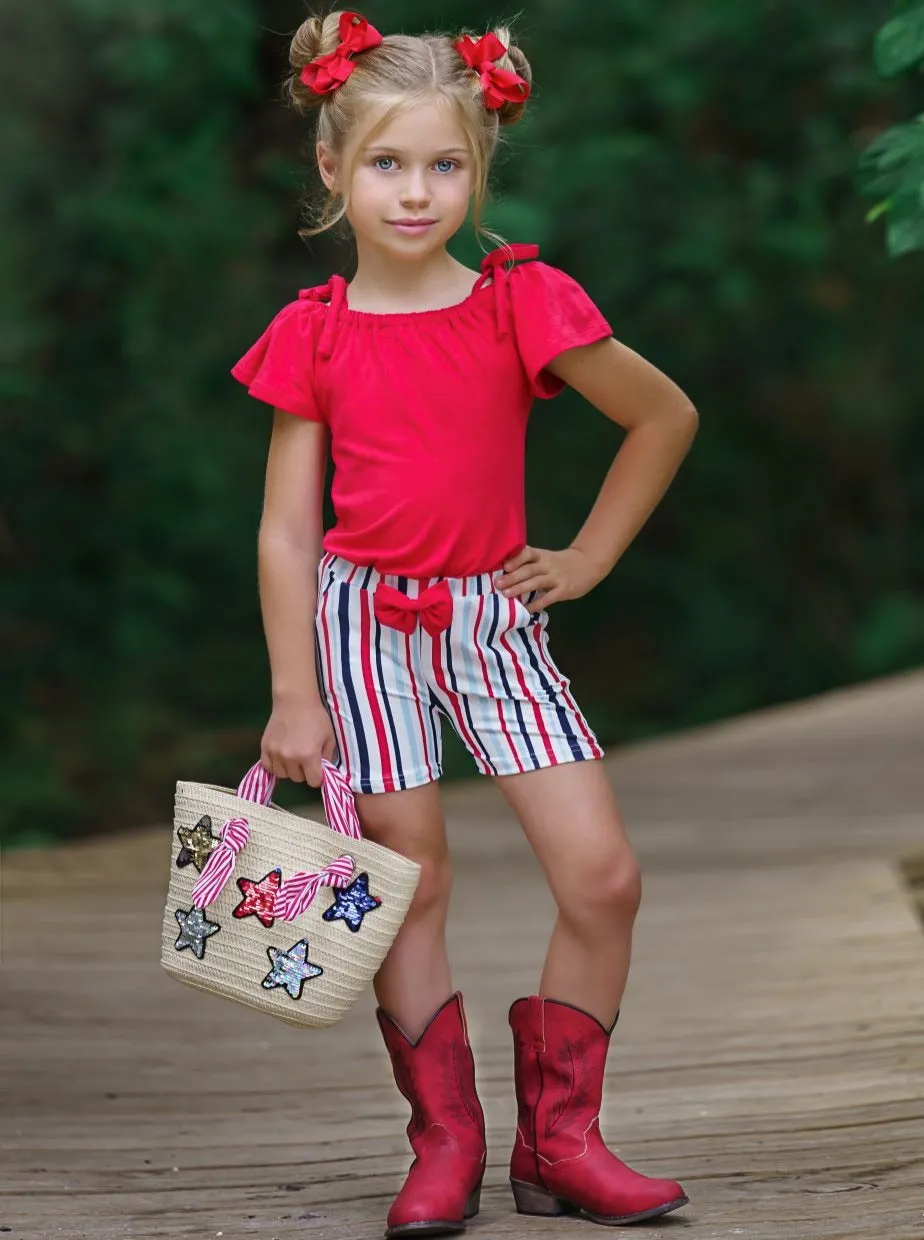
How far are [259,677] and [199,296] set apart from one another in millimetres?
2852

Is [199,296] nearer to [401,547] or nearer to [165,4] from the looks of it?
[165,4]

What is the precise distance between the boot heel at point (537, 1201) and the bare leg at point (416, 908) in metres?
0.23

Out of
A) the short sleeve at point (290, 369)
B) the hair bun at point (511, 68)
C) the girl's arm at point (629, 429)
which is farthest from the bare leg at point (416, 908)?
the hair bun at point (511, 68)

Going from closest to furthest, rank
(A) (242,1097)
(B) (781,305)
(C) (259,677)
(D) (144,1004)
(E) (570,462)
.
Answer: (A) (242,1097)
(D) (144,1004)
(B) (781,305)
(C) (259,677)
(E) (570,462)

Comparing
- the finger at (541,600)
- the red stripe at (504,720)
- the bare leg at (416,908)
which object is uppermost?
the finger at (541,600)

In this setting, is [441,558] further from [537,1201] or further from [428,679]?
[537,1201]

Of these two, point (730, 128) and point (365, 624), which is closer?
point (365, 624)

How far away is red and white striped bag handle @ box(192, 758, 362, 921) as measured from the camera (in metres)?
2.12

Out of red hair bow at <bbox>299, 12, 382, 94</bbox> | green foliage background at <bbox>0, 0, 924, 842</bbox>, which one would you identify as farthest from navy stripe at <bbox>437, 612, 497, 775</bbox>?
green foliage background at <bbox>0, 0, 924, 842</bbox>

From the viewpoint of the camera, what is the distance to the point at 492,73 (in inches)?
85.2

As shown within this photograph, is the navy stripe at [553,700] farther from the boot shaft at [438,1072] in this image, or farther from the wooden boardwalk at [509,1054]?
the wooden boardwalk at [509,1054]

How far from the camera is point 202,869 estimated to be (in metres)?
2.16

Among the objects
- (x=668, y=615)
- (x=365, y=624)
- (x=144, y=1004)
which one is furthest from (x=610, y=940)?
(x=668, y=615)

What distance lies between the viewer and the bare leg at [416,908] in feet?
7.30
